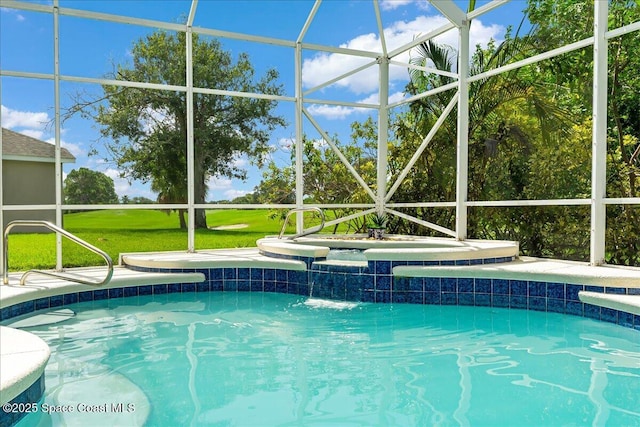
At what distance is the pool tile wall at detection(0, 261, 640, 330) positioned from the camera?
500cm

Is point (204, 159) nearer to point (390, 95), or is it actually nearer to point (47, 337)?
point (390, 95)

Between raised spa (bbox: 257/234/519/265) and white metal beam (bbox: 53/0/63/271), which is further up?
white metal beam (bbox: 53/0/63/271)

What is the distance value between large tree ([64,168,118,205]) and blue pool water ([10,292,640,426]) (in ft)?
34.0

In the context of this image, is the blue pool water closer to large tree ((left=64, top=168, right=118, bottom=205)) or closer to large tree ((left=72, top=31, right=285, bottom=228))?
large tree ((left=64, top=168, right=118, bottom=205))

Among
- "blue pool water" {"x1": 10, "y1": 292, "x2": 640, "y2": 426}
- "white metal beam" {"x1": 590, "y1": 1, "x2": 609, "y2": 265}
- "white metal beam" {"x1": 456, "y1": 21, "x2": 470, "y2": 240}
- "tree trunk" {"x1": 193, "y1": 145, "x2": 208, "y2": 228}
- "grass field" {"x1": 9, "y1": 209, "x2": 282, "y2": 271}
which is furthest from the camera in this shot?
"grass field" {"x1": 9, "y1": 209, "x2": 282, "y2": 271}

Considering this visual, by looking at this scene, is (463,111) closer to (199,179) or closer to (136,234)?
(199,179)

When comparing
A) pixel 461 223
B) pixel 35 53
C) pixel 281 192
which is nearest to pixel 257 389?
pixel 461 223

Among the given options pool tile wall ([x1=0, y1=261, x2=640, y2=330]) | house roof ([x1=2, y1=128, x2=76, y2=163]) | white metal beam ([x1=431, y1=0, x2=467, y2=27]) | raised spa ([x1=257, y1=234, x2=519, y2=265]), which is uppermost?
white metal beam ([x1=431, y1=0, x2=467, y2=27])

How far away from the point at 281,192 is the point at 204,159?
338 centimetres

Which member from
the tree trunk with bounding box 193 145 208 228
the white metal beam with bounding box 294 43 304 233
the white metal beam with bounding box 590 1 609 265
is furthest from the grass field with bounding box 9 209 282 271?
the white metal beam with bounding box 590 1 609 265

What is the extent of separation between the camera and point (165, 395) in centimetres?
288

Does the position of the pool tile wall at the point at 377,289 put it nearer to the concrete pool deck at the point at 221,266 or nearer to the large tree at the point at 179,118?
the concrete pool deck at the point at 221,266

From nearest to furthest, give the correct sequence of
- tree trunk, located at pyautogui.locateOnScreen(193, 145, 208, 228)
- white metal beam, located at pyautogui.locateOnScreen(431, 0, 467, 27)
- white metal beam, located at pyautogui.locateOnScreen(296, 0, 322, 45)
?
white metal beam, located at pyautogui.locateOnScreen(431, 0, 467, 27) → white metal beam, located at pyautogui.locateOnScreen(296, 0, 322, 45) → tree trunk, located at pyautogui.locateOnScreen(193, 145, 208, 228)

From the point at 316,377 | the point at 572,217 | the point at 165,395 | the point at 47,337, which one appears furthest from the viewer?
the point at 572,217
